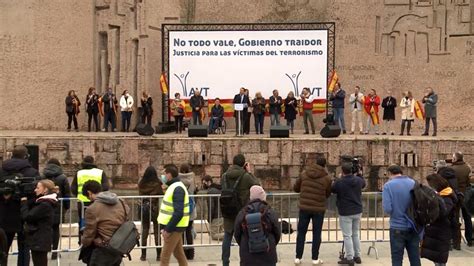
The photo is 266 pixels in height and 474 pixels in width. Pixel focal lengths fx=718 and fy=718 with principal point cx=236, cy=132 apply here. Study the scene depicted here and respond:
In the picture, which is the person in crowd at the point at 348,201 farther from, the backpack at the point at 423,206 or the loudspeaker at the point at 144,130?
the loudspeaker at the point at 144,130

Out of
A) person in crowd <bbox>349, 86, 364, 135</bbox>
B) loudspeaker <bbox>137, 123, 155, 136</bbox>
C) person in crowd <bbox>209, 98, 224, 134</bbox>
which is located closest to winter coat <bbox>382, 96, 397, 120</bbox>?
person in crowd <bbox>349, 86, 364, 135</bbox>

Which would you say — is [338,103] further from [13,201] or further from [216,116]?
[13,201]

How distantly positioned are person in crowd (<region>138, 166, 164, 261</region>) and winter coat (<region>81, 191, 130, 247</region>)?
282 cm

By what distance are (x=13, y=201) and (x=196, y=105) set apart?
46.3ft

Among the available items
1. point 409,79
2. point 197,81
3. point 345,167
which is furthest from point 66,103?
point 345,167

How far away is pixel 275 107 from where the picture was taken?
2286 cm

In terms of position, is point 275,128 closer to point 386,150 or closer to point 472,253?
point 386,150

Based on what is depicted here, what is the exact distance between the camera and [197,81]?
23.7 meters

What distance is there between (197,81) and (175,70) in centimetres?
82

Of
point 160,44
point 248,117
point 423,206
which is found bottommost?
point 423,206

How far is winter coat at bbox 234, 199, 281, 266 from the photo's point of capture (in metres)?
7.44

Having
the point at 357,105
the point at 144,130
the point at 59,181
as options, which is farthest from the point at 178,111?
the point at 59,181

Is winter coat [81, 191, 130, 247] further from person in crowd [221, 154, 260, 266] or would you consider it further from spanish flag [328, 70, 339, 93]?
spanish flag [328, 70, 339, 93]

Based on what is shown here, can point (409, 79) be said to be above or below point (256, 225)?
above
